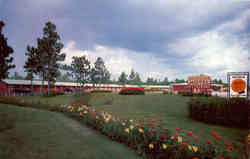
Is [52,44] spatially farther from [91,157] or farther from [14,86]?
[91,157]

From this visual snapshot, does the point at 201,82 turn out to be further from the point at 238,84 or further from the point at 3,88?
the point at 3,88

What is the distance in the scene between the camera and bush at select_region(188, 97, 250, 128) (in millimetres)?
5551

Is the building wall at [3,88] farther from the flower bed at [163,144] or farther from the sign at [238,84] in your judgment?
the sign at [238,84]

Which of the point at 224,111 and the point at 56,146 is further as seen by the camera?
the point at 224,111

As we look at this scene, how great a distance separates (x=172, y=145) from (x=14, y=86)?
120 feet

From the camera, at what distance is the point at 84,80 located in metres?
31.8

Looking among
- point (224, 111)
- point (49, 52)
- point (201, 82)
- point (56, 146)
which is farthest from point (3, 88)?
point (224, 111)

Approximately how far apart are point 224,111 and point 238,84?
1.33 meters

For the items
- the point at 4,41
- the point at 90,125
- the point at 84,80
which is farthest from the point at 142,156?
the point at 84,80

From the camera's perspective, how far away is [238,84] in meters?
6.14

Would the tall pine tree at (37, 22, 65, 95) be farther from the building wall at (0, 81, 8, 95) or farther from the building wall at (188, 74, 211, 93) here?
the building wall at (188, 74, 211, 93)

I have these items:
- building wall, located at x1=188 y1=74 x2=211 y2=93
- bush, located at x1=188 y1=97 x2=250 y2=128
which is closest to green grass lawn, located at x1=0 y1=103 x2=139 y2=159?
bush, located at x1=188 y1=97 x2=250 y2=128

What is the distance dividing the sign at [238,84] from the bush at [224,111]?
1.66 feet

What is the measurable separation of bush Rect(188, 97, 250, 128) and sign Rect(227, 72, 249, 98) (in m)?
0.51
